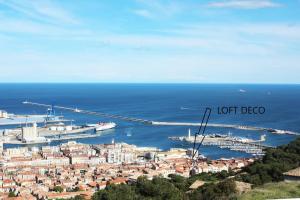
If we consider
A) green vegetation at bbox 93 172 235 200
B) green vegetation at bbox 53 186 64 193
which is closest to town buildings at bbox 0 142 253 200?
green vegetation at bbox 53 186 64 193

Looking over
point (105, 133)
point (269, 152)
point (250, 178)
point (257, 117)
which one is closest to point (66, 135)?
point (105, 133)

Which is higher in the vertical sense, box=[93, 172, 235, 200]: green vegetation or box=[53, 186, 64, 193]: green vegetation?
box=[93, 172, 235, 200]: green vegetation

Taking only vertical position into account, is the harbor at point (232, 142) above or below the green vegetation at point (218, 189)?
below

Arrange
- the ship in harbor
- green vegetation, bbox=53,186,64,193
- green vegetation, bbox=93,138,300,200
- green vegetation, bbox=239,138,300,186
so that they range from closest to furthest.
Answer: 1. green vegetation, bbox=93,138,300,200
2. green vegetation, bbox=239,138,300,186
3. green vegetation, bbox=53,186,64,193
4. the ship in harbor

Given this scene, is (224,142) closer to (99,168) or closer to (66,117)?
(99,168)

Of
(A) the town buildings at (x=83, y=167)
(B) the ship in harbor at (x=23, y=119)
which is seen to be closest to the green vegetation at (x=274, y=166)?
(A) the town buildings at (x=83, y=167)

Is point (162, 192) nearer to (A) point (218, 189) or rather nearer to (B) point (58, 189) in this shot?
(A) point (218, 189)

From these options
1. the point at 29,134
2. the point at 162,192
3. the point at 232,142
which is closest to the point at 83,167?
the point at 232,142

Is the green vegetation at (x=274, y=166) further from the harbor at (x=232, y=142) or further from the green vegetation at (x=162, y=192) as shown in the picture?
the harbor at (x=232, y=142)

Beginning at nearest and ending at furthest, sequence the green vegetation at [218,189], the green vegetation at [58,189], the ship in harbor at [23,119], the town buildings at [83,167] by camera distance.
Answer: the green vegetation at [218,189]
the green vegetation at [58,189]
the town buildings at [83,167]
the ship in harbor at [23,119]

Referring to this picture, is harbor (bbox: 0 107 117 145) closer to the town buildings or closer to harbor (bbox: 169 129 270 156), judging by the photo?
the town buildings

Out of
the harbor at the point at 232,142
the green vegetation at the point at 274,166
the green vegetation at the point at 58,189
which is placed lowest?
the green vegetation at the point at 58,189
